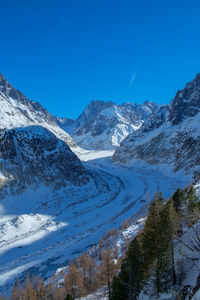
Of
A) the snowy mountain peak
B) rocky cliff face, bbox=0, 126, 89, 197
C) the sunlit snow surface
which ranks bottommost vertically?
the sunlit snow surface

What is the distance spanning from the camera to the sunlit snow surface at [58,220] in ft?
127

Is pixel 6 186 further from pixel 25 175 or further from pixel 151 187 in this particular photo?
pixel 151 187

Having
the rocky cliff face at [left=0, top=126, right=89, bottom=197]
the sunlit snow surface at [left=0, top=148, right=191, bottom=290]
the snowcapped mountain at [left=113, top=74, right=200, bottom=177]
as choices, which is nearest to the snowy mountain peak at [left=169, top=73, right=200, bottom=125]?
the snowcapped mountain at [left=113, top=74, right=200, bottom=177]

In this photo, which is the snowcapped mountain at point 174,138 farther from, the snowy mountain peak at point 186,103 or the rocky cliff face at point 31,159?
the rocky cliff face at point 31,159

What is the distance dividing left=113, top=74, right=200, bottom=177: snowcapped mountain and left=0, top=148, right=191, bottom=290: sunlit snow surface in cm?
1970

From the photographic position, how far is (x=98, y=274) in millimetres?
27562

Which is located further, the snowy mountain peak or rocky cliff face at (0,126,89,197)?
the snowy mountain peak

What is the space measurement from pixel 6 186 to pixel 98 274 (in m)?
45.4

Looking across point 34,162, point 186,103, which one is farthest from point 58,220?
point 186,103

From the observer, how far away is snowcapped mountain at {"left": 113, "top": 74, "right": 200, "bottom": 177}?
11100 cm

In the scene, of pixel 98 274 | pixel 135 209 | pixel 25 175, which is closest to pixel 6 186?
pixel 25 175

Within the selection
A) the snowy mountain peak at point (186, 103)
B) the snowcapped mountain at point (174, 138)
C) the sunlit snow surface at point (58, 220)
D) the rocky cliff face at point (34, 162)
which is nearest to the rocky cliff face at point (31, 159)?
the rocky cliff face at point (34, 162)

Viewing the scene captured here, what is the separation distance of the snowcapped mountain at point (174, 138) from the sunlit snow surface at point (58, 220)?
64.6 ft

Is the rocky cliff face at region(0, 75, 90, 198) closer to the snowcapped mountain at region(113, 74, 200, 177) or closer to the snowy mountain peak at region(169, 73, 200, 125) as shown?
the snowcapped mountain at region(113, 74, 200, 177)
